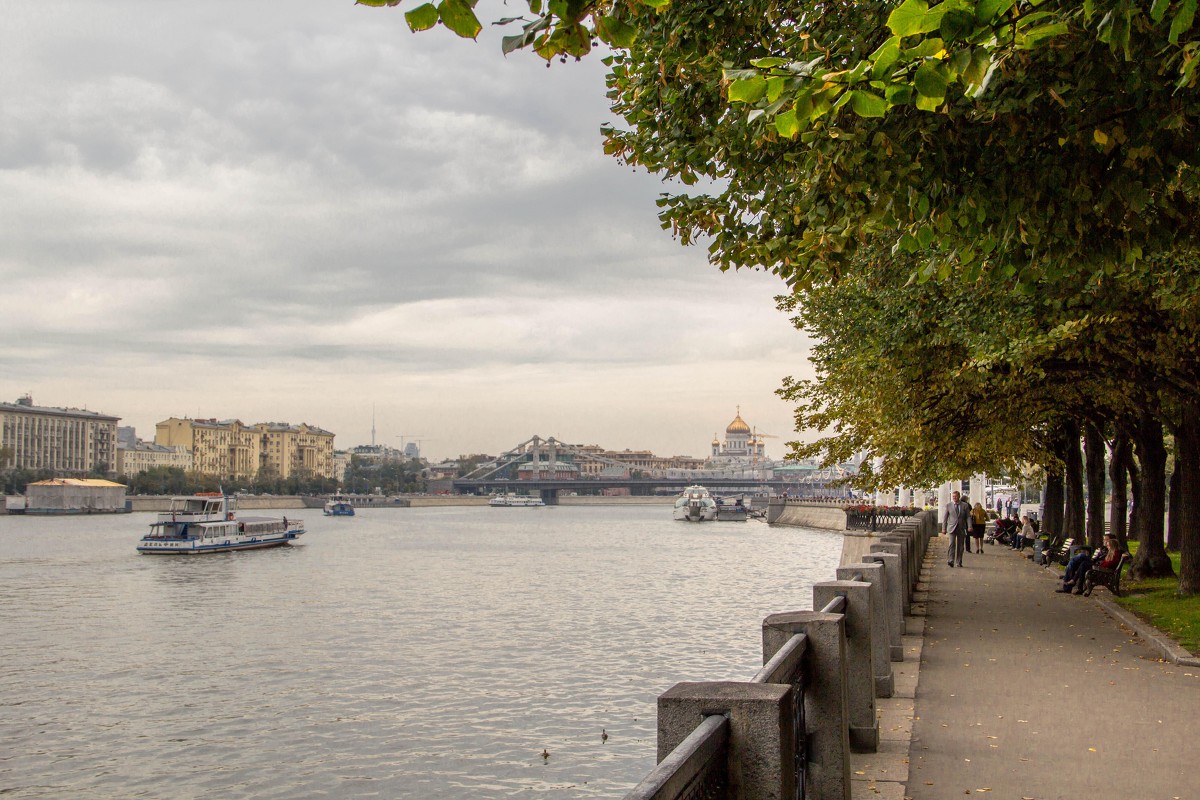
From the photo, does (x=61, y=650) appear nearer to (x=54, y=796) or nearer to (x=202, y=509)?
(x=54, y=796)

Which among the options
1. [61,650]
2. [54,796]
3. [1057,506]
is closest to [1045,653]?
[54,796]

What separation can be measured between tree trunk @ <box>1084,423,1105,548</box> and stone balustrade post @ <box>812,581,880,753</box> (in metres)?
24.4

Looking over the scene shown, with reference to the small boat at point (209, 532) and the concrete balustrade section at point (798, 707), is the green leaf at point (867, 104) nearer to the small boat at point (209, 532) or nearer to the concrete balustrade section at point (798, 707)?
the concrete balustrade section at point (798, 707)

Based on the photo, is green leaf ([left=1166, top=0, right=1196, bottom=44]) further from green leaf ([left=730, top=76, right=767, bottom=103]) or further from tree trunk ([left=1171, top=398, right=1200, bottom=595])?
tree trunk ([left=1171, top=398, right=1200, bottom=595])

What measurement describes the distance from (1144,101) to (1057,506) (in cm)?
3734

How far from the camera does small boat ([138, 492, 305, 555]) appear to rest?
65062 millimetres

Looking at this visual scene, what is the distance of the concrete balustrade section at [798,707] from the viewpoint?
14.2 feet

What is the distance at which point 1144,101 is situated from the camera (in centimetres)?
741

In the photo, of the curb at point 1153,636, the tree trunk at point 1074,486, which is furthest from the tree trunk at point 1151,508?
the tree trunk at point 1074,486

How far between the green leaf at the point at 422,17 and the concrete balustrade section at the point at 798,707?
2467mm

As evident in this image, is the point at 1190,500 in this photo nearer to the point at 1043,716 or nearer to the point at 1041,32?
the point at 1043,716

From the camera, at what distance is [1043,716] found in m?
9.67

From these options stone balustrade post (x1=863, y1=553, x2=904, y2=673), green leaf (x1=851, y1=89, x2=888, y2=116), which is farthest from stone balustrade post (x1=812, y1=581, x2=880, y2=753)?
green leaf (x1=851, y1=89, x2=888, y2=116)

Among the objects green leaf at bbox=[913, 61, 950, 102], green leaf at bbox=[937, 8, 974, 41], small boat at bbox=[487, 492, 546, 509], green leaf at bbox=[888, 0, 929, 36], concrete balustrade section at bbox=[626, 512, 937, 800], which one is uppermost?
green leaf at bbox=[937, 8, 974, 41]
